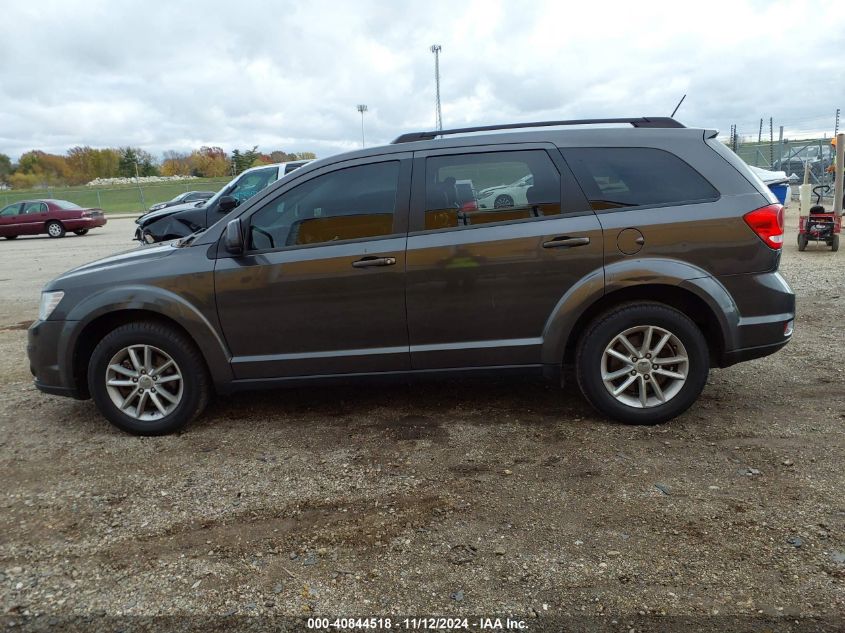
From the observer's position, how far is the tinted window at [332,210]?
423cm

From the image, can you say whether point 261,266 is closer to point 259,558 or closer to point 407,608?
point 259,558

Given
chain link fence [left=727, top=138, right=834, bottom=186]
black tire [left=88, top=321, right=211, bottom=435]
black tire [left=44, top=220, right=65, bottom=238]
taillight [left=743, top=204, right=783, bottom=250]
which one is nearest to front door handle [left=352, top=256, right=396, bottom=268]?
black tire [left=88, top=321, right=211, bottom=435]

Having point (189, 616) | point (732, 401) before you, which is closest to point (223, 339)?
point (189, 616)

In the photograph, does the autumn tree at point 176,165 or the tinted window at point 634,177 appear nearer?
the tinted window at point 634,177

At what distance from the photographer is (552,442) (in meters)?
4.04

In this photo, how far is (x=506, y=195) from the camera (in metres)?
4.18

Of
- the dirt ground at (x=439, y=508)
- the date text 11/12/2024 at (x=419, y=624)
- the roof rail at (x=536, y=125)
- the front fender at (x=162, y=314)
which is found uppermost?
the roof rail at (x=536, y=125)

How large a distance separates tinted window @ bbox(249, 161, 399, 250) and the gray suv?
11mm

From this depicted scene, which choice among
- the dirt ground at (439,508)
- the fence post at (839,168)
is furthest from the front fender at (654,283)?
the fence post at (839,168)

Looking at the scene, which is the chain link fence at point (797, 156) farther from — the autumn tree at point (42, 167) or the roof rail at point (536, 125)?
the autumn tree at point (42, 167)

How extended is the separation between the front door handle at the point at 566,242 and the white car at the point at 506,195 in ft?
1.00

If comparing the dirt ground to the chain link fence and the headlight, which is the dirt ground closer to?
the headlight

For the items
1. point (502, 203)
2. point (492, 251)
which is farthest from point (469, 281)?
point (502, 203)

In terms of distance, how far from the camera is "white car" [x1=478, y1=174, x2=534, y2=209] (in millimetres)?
4156
